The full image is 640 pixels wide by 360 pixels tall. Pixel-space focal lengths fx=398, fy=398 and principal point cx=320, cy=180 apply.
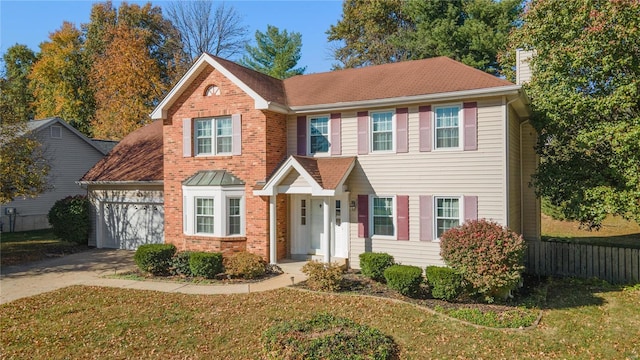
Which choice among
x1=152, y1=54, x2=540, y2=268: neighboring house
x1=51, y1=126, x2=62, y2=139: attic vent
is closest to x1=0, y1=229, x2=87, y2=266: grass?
x1=51, y1=126, x2=62, y2=139: attic vent

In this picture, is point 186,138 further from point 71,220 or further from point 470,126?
point 470,126

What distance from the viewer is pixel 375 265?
11.8 meters

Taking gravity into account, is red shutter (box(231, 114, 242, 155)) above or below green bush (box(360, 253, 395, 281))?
above

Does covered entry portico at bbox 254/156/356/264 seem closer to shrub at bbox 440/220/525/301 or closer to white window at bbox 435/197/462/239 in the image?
white window at bbox 435/197/462/239

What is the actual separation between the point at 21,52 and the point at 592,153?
161ft

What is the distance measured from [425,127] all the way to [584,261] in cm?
696

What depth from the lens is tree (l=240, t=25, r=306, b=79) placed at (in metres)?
35.7

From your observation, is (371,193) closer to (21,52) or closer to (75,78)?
(75,78)

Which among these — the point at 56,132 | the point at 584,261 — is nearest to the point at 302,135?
the point at 584,261

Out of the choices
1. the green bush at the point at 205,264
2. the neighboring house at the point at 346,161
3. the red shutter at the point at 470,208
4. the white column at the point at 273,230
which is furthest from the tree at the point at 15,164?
the red shutter at the point at 470,208

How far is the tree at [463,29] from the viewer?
26.3 meters

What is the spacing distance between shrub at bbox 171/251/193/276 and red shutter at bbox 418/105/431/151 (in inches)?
334

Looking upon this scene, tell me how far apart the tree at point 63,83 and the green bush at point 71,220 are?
20.6 m

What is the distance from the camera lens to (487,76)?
12.6 m
